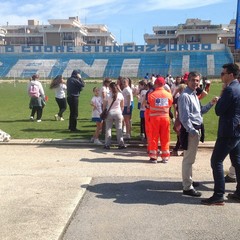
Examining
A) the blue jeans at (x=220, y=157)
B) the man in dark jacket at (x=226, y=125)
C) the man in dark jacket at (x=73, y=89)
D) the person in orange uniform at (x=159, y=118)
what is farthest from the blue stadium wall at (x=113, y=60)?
the blue jeans at (x=220, y=157)

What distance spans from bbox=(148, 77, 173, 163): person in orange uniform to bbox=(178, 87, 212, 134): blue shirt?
1.94 meters

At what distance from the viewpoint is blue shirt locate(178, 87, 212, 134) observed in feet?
18.0

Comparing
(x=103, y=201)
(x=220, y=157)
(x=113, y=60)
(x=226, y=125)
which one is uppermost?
(x=113, y=60)

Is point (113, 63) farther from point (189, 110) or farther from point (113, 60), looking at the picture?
point (189, 110)

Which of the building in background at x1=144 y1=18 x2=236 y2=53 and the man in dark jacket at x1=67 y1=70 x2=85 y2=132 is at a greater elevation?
the building in background at x1=144 y1=18 x2=236 y2=53

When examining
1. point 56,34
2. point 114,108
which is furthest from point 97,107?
point 56,34

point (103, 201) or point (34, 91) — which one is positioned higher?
point (34, 91)

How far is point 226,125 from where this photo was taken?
5.13 m

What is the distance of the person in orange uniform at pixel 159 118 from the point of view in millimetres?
7660

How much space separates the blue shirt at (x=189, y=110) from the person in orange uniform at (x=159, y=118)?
1.94 meters

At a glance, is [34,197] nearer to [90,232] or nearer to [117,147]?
[90,232]

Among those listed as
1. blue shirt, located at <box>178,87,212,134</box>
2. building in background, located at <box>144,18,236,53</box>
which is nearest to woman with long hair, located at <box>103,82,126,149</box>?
blue shirt, located at <box>178,87,212,134</box>

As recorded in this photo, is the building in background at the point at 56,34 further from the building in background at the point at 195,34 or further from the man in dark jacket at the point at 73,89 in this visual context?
the man in dark jacket at the point at 73,89

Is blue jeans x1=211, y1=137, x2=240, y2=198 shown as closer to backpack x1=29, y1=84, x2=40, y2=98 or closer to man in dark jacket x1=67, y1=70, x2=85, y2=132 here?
man in dark jacket x1=67, y1=70, x2=85, y2=132
